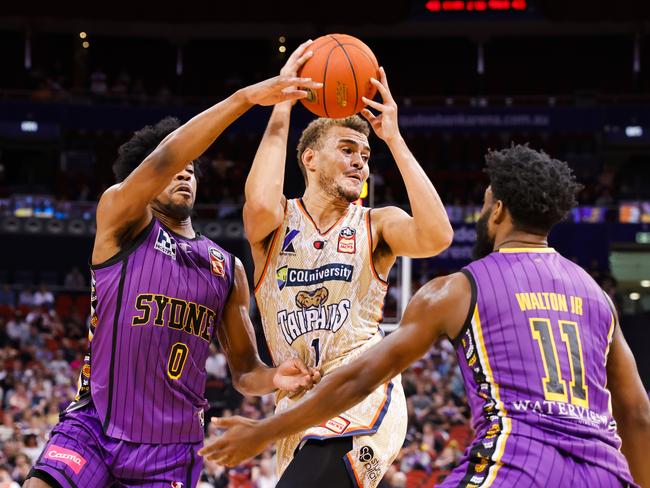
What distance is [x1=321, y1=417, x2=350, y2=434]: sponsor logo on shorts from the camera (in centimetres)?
452

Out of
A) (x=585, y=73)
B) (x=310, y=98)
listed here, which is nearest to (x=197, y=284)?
(x=310, y=98)

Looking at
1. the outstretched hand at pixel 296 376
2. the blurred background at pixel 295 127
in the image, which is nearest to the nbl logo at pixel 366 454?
the outstretched hand at pixel 296 376

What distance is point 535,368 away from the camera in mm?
3410

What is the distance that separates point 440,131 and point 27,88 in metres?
11.2

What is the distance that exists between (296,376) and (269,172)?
1.05 m

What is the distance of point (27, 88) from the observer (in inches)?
1017

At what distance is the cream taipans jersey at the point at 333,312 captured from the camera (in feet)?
15.0

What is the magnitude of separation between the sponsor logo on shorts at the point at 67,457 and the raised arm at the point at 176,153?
Result: 43.6 inches

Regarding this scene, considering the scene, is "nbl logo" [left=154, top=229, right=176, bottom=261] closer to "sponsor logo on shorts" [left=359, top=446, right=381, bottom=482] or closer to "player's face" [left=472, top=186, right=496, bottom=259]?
"sponsor logo on shorts" [left=359, top=446, right=381, bottom=482]

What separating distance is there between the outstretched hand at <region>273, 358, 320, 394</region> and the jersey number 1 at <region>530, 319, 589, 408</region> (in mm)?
1431

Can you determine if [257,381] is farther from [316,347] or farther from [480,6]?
[480,6]

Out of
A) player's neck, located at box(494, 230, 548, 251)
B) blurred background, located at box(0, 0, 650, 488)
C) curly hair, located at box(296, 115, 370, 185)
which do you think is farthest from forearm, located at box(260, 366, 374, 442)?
blurred background, located at box(0, 0, 650, 488)

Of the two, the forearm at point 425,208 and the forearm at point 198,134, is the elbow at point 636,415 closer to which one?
the forearm at point 425,208

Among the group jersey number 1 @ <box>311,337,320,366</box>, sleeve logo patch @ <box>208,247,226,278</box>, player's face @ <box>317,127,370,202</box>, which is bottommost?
jersey number 1 @ <box>311,337,320,366</box>
